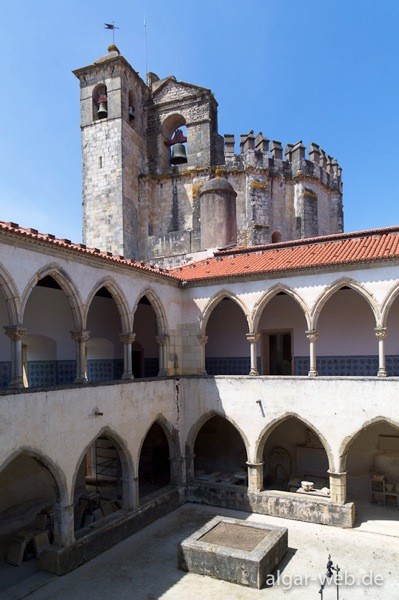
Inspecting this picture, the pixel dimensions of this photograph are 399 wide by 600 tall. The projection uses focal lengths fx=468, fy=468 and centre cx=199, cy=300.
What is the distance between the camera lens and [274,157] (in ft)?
73.5

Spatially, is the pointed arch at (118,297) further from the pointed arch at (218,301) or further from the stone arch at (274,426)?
the stone arch at (274,426)

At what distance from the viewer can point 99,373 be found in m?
15.3

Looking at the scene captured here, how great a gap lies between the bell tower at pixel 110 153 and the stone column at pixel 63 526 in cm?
1368

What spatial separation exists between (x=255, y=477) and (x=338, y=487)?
2.19 meters

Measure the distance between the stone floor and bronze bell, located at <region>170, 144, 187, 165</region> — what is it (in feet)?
56.6

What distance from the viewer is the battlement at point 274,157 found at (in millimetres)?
21891

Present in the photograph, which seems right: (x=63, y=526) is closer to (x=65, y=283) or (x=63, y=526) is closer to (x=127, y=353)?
(x=127, y=353)

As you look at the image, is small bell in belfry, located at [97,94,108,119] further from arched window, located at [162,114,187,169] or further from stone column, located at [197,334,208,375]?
stone column, located at [197,334,208,375]

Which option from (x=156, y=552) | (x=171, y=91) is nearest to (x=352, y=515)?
(x=156, y=552)

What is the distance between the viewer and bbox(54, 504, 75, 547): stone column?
30.4 ft

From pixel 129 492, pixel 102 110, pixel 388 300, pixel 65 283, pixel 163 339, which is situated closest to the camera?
pixel 65 283

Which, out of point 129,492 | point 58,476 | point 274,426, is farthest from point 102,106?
point 58,476

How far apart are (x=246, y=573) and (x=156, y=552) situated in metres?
2.42

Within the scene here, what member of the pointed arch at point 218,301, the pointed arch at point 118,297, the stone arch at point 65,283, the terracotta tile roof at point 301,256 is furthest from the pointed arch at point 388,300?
the stone arch at point 65,283
